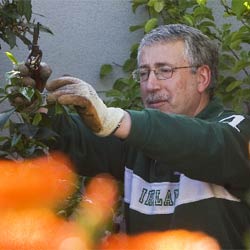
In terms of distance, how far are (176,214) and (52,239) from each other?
2.05 feet

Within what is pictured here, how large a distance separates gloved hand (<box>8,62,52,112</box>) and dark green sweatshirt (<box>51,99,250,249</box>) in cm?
24

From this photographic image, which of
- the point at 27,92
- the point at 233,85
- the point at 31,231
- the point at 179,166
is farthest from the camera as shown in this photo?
the point at 233,85

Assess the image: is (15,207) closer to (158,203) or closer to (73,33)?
(158,203)

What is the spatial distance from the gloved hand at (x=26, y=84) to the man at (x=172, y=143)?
6 cm

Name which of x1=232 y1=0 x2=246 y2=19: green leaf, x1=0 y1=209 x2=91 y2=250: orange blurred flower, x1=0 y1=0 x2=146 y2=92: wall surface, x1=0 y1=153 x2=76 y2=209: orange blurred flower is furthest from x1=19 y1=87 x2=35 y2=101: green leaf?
x1=232 y1=0 x2=246 y2=19: green leaf

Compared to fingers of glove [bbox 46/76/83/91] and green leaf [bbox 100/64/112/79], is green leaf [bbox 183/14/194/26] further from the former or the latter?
fingers of glove [bbox 46/76/83/91]

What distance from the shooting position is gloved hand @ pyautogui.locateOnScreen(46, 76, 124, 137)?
4.64 ft

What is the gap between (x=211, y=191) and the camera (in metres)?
1.85

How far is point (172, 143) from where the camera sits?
4.99 ft

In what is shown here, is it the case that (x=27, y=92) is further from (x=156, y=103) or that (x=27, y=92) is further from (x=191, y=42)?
(x=191, y=42)

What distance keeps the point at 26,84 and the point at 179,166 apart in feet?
1.37

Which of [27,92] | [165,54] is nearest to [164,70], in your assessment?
[165,54]

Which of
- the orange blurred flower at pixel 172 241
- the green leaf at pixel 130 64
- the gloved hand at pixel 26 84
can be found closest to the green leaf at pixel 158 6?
the green leaf at pixel 130 64

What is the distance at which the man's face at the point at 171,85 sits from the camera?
208cm
